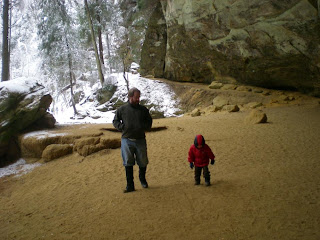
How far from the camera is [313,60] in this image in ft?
36.4

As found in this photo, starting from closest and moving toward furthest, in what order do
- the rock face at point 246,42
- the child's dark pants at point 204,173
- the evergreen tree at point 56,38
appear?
the child's dark pants at point 204,173 < the rock face at point 246,42 < the evergreen tree at point 56,38

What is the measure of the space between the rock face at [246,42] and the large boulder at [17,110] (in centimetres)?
1074

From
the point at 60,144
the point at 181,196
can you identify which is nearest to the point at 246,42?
the point at 60,144

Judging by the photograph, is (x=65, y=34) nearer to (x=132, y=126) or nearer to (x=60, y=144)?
(x=60, y=144)

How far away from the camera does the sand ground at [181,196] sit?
3.01 meters

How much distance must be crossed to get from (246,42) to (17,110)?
12.6 meters

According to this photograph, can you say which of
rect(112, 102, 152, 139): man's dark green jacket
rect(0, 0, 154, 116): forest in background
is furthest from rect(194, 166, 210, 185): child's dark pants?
rect(0, 0, 154, 116): forest in background

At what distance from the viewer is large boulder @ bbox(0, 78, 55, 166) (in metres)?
9.62

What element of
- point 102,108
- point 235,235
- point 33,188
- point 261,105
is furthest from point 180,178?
point 102,108

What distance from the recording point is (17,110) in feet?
33.1

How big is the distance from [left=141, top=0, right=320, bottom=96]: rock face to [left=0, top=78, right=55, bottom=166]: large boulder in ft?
35.2

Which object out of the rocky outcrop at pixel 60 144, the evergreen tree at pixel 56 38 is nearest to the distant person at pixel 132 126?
the rocky outcrop at pixel 60 144

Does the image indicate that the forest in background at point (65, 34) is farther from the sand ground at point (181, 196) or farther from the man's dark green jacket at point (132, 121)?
the man's dark green jacket at point (132, 121)

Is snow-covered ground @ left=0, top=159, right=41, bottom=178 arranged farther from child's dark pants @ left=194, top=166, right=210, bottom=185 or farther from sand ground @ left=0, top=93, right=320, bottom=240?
child's dark pants @ left=194, top=166, right=210, bottom=185
